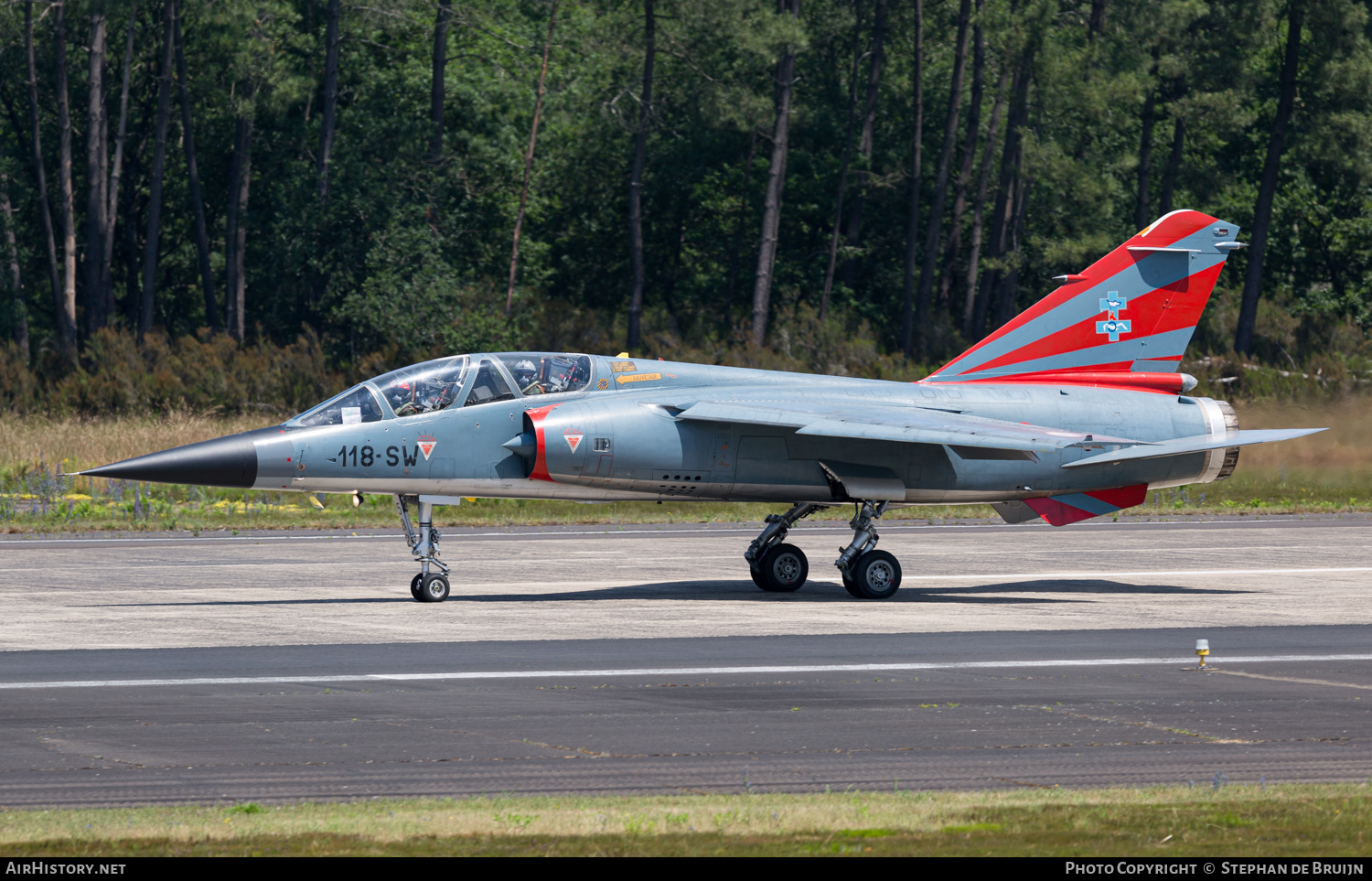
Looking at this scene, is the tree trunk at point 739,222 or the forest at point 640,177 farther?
the tree trunk at point 739,222

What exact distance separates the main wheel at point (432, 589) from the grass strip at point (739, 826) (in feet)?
30.7

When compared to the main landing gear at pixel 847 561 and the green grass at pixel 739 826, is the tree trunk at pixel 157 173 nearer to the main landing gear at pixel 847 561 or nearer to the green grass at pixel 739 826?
the main landing gear at pixel 847 561

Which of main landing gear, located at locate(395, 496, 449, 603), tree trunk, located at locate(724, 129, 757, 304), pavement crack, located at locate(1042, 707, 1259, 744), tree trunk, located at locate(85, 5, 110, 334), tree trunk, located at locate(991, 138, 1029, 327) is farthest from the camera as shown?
tree trunk, located at locate(724, 129, 757, 304)

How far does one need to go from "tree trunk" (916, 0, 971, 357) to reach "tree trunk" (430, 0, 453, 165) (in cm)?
1876

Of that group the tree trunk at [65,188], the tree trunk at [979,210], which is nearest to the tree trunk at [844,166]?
the tree trunk at [979,210]

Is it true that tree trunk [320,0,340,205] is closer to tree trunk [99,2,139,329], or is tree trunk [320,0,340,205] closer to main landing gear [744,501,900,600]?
tree trunk [99,2,139,329]

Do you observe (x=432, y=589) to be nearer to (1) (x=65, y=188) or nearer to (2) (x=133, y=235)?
(1) (x=65, y=188)

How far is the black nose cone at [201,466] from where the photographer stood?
1583cm

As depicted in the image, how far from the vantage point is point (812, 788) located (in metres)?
8.70

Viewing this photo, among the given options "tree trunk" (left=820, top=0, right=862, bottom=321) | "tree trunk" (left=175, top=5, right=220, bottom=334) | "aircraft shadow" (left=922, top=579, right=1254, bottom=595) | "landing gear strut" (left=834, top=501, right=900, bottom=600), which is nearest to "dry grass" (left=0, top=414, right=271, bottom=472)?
"tree trunk" (left=175, top=5, right=220, bottom=334)

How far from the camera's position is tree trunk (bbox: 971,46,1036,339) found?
181 ft

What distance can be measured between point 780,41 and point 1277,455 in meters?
24.8

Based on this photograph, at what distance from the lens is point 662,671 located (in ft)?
42.9
